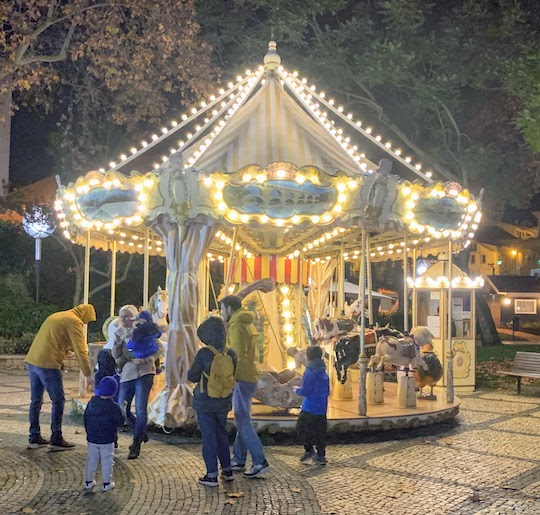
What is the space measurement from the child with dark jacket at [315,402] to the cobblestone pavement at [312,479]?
287mm

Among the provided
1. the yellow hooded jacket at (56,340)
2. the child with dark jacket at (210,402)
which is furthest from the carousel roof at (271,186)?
the child with dark jacket at (210,402)

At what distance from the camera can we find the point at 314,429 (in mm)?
7543

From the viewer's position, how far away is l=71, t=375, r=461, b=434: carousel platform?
894 cm

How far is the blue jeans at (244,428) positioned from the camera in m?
6.74

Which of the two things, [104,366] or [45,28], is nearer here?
[104,366]

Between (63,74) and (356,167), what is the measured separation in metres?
11.9

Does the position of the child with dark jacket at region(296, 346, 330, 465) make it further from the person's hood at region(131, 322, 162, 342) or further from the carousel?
the person's hood at region(131, 322, 162, 342)

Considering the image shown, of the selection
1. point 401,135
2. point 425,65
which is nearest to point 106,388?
point 401,135

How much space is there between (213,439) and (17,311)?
614 inches

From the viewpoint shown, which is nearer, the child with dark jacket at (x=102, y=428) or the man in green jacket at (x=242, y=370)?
the child with dark jacket at (x=102, y=428)

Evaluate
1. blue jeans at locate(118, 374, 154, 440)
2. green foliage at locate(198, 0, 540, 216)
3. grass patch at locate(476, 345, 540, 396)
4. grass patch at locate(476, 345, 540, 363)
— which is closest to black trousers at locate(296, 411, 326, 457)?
blue jeans at locate(118, 374, 154, 440)

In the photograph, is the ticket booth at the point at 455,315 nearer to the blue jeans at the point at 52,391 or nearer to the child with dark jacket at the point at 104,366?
the blue jeans at the point at 52,391

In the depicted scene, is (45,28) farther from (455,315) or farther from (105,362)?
(455,315)

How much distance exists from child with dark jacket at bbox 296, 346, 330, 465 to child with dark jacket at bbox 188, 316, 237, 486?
126cm
